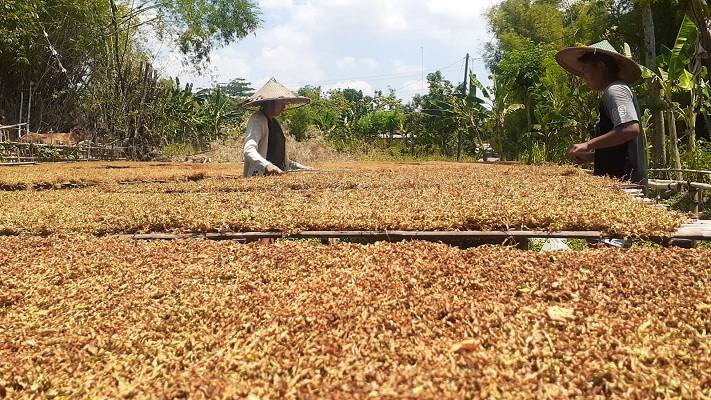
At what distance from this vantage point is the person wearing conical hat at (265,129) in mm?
5020

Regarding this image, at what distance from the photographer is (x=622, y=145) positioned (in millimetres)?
3547

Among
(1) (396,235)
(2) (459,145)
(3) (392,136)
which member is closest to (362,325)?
(1) (396,235)

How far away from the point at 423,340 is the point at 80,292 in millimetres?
1033

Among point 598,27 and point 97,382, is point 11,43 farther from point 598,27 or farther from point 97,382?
point 97,382

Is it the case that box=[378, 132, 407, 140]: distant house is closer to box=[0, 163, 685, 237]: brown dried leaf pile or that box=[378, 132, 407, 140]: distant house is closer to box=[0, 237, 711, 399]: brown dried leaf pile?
box=[0, 163, 685, 237]: brown dried leaf pile

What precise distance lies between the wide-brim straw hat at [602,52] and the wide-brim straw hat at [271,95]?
7.50ft

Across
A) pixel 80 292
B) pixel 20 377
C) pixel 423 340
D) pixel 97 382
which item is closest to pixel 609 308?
pixel 423 340

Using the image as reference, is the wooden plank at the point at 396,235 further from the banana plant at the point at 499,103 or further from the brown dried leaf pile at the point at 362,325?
the banana plant at the point at 499,103

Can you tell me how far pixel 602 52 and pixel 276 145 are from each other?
3.00 meters

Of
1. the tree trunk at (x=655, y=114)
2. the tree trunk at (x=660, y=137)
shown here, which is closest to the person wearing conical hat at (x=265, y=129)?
the tree trunk at (x=655, y=114)

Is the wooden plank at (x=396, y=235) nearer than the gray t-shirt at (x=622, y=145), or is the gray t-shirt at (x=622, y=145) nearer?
the wooden plank at (x=396, y=235)

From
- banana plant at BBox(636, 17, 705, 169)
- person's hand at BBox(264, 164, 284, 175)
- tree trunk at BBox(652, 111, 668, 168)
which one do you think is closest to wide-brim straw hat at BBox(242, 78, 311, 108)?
person's hand at BBox(264, 164, 284, 175)

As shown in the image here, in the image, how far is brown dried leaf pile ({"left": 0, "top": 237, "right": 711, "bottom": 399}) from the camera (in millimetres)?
1085

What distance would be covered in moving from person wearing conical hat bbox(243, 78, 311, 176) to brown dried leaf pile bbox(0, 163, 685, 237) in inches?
42.4
